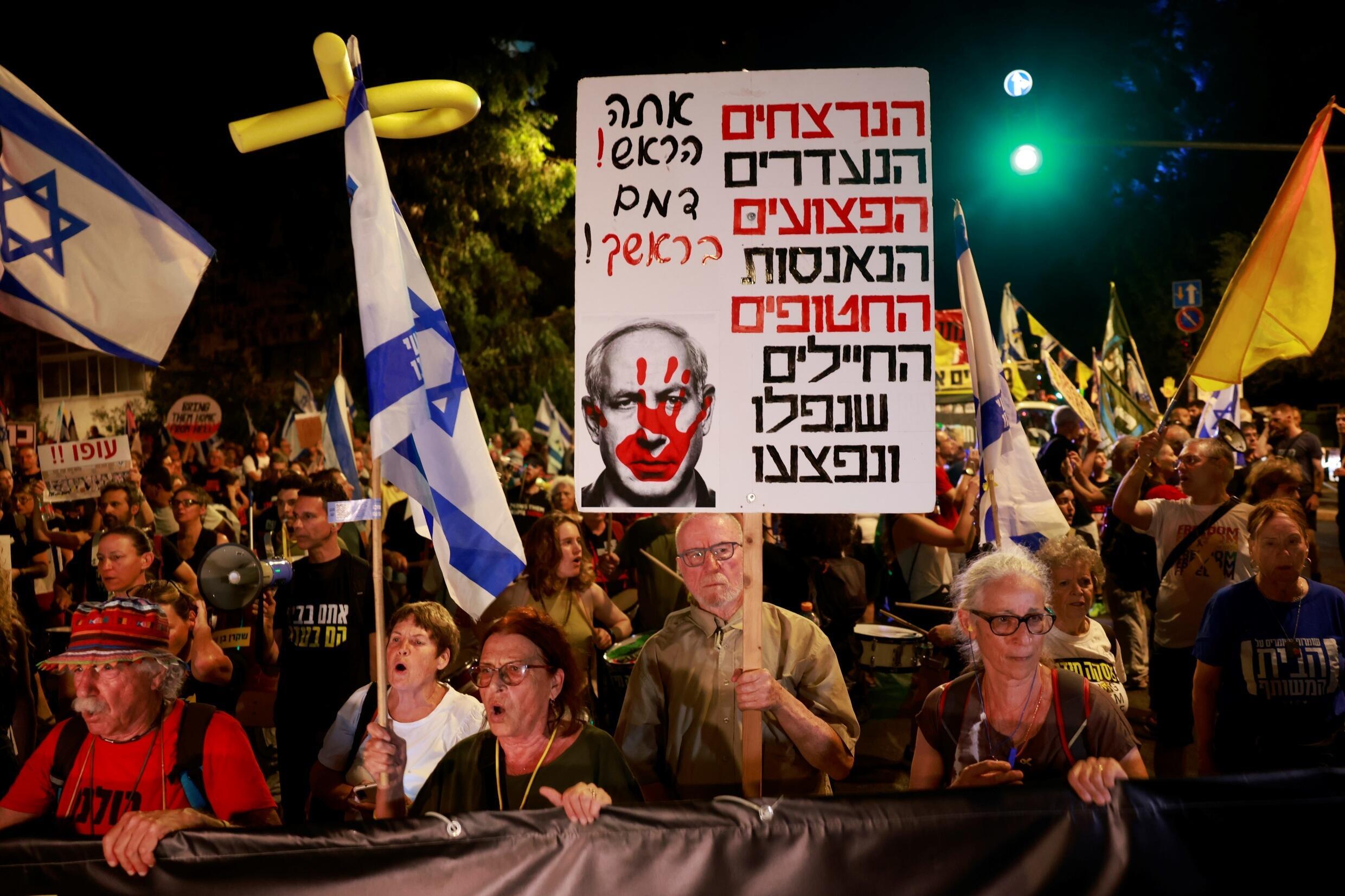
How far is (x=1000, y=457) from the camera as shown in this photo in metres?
5.47

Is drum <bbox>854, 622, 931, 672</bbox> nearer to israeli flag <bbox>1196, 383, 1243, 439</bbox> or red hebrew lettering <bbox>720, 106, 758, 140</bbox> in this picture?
red hebrew lettering <bbox>720, 106, 758, 140</bbox>

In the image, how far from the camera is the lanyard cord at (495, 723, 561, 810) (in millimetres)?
3436

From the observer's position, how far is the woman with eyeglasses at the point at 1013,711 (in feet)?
11.1

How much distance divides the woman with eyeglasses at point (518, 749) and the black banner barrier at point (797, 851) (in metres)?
0.54

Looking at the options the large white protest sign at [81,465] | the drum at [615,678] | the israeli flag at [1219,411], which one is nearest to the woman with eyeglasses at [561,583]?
the drum at [615,678]

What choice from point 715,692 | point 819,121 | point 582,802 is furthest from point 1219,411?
point 582,802

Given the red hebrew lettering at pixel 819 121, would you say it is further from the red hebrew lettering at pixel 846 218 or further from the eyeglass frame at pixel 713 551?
the eyeglass frame at pixel 713 551

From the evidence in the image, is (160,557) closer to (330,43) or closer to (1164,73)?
(330,43)

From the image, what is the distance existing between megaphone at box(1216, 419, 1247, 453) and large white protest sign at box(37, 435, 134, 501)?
11.9 metres

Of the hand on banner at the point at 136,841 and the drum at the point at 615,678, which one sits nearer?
the hand on banner at the point at 136,841

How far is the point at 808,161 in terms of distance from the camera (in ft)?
11.8

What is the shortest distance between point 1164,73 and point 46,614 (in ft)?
144

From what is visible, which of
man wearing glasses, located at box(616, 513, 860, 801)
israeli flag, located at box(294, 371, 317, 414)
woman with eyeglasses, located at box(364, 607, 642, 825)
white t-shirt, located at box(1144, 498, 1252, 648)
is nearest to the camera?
woman with eyeglasses, located at box(364, 607, 642, 825)

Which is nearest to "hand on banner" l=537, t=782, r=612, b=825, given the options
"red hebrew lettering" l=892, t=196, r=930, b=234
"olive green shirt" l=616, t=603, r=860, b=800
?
"olive green shirt" l=616, t=603, r=860, b=800
